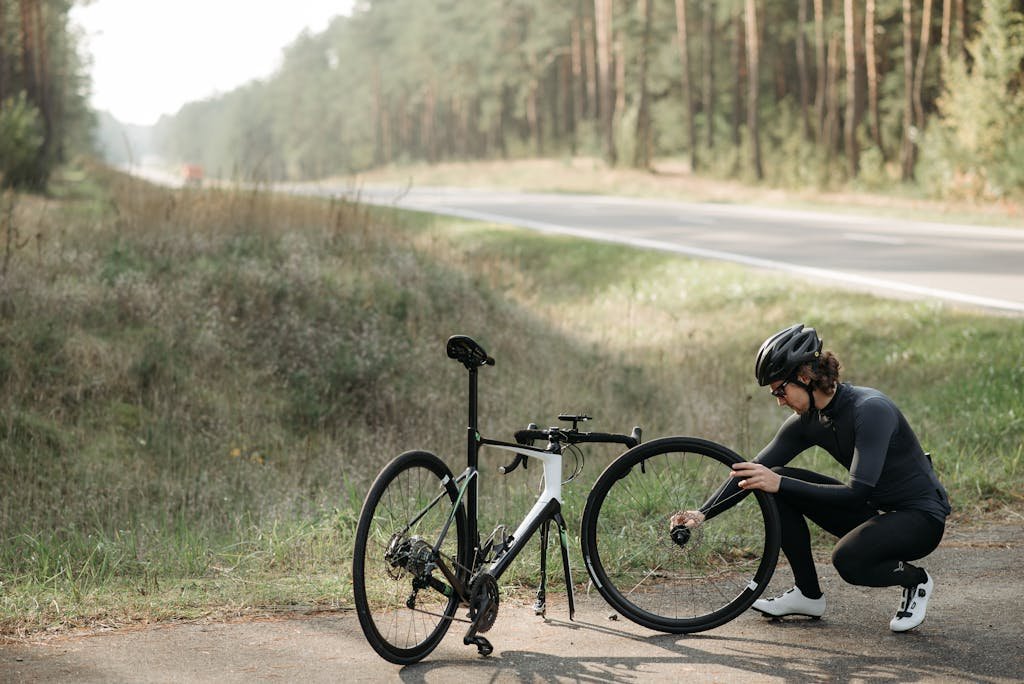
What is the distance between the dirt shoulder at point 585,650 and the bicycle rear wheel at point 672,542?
0.18m

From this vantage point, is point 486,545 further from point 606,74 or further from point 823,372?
point 606,74

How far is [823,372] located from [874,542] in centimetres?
87

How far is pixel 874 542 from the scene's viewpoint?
5.31m

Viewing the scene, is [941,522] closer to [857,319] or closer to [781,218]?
[857,319]

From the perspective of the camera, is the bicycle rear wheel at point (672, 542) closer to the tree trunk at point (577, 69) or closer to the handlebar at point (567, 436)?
the handlebar at point (567, 436)

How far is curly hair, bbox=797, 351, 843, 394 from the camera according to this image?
17.2ft

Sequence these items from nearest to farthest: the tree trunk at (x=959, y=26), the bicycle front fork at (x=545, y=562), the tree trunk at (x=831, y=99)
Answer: the bicycle front fork at (x=545, y=562) → the tree trunk at (x=959, y=26) → the tree trunk at (x=831, y=99)

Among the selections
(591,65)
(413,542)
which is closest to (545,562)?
(413,542)

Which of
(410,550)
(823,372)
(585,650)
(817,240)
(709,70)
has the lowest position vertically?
(585,650)

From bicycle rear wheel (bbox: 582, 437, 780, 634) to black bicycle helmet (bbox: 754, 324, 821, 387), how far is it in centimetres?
47

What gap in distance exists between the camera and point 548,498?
5332 mm

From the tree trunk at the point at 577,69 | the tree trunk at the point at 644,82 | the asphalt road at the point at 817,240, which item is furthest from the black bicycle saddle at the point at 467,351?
the tree trunk at the point at 577,69

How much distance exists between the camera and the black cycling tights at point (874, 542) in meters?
5.32

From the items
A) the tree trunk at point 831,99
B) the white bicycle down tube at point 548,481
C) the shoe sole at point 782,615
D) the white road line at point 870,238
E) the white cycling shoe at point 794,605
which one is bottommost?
the shoe sole at point 782,615
